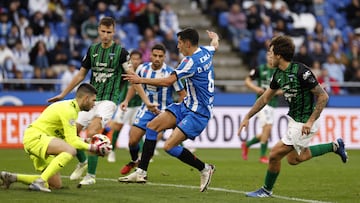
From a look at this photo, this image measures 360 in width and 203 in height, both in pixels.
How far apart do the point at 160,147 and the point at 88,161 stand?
32.2 ft

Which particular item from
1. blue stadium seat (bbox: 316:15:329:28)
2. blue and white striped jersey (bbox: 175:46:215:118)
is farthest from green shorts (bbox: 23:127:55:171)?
blue stadium seat (bbox: 316:15:329:28)

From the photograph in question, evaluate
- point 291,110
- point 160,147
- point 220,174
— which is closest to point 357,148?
point 160,147

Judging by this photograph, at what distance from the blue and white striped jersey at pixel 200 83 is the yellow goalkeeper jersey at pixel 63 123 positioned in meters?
1.66

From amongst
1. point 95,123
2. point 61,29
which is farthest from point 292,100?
point 61,29

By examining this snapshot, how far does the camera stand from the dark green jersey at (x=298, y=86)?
38.0 feet

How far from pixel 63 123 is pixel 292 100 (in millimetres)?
3034

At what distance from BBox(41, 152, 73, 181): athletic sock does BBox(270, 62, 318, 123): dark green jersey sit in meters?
2.88

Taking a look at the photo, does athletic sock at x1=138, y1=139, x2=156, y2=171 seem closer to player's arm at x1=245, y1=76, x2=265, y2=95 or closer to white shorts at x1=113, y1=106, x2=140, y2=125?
player's arm at x1=245, y1=76, x2=265, y2=95

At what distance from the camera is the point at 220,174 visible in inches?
609

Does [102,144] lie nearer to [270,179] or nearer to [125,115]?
[270,179]

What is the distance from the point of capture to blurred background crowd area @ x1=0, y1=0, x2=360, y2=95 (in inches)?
985

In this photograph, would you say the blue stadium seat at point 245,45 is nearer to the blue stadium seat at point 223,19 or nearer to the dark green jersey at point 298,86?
the blue stadium seat at point 223,19

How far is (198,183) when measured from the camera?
13742mm

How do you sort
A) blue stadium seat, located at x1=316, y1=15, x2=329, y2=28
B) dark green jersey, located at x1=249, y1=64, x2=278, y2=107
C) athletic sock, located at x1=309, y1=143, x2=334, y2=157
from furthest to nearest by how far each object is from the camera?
1. blue stadium seat, located at x1=316, y1=15, x2=329, y2=28
2. dark green jersey, located at x1=249, y1=64, x2=278, y2=107
3. athletic sock, located at x1=309, y1=143, x2=334, y2=157
